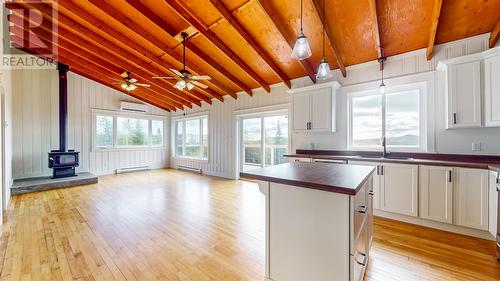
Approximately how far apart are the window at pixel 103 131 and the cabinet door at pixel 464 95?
354 inches

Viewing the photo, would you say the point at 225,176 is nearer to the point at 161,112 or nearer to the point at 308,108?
the point at 308,108

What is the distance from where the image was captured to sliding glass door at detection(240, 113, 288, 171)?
18.7ft

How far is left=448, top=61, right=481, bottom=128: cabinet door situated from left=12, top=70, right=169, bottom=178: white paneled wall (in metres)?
8.90

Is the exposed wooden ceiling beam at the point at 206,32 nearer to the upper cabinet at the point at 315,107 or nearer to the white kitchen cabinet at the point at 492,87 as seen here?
the upper cabinet at the point at 315,107

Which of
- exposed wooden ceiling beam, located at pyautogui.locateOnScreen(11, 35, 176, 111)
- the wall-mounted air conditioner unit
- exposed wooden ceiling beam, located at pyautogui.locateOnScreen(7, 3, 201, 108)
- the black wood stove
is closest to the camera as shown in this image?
exposed wooden ceiling beam, located at pyautogui.locateOnScreen(7, 3, 201, 108)

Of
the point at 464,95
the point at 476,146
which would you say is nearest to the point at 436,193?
the point at 476,146

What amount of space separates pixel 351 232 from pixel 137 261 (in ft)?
6.87

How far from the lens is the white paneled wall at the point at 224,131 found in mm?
6168

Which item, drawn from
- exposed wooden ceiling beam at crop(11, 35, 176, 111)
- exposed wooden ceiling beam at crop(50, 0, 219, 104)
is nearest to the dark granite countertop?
exposed wooden ceiling beam at crop(50, 0, 219, 104)

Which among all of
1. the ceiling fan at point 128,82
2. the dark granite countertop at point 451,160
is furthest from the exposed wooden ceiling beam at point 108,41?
the dark granite countertop at point 451,160

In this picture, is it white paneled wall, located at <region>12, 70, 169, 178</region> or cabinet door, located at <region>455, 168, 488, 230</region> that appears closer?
cabinet door, located at <region>455, 168, 488, 230</region>

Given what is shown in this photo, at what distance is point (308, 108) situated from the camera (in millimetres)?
4520

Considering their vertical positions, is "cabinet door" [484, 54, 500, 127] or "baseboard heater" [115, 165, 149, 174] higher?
"cabinet door" [484, 54, 500, 127]

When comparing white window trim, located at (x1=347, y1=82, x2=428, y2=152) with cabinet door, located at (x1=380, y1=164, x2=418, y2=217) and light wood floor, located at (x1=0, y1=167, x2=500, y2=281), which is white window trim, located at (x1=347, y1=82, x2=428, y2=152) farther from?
light wood floor, located at (x1=0, y1=167, x2=500, y2=281)
